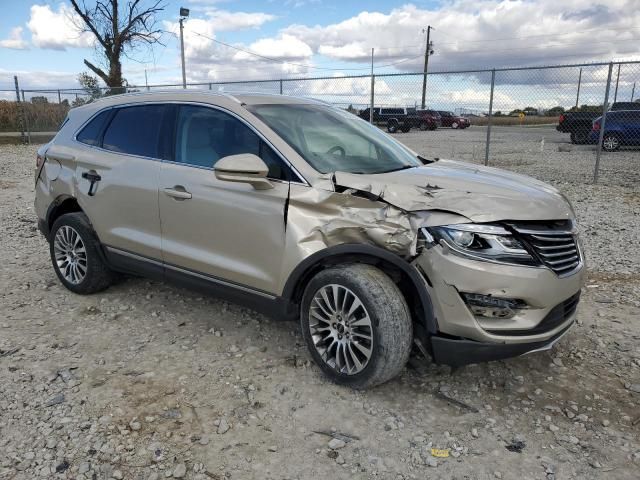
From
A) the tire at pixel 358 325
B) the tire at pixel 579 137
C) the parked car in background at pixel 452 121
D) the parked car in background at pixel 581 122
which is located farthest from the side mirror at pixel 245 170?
the parked car in background at pixel 452 121

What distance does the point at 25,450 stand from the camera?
2615mm

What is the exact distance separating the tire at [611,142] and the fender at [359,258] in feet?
52.4

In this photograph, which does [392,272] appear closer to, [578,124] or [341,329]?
[341,329]

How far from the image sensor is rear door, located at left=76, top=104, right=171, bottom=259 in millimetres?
3881

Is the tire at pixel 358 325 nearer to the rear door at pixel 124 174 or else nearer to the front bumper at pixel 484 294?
the front bumper at pixel 484 294

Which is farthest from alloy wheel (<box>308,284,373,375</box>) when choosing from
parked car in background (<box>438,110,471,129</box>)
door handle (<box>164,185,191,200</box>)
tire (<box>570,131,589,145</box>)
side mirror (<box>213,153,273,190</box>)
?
parked car in background (<box>438,110,471,129</box>)

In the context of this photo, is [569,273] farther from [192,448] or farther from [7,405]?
[7,405]

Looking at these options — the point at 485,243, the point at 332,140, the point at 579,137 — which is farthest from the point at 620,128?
the point at 485,243

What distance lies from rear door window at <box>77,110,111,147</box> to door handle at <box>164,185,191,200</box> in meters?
1.09

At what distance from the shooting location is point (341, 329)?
308cm

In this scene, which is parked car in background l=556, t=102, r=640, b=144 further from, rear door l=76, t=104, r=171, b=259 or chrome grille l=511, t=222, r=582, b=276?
rear door l=76, t=104, r=171, b=259

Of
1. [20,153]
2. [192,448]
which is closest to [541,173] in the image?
[192,448]

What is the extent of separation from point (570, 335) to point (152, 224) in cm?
316

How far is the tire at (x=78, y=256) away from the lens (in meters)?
4.39
